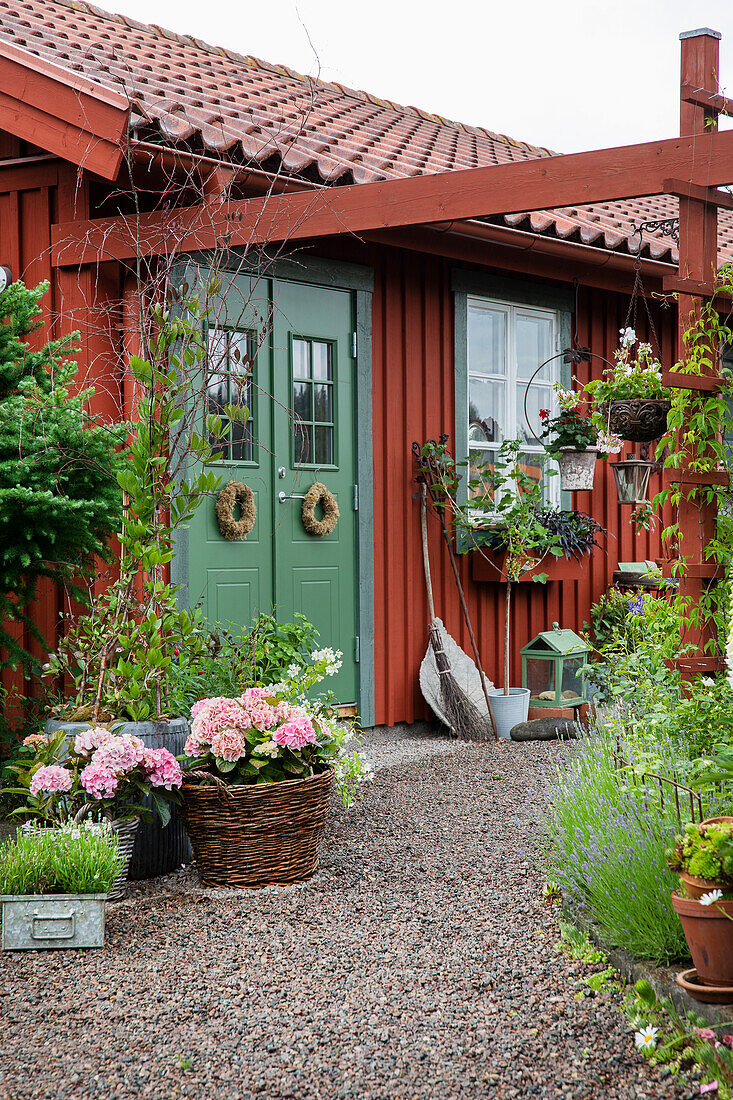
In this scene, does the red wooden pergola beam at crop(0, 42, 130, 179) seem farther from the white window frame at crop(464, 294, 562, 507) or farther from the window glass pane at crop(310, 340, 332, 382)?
the white window frame at crop(464, 294, 562, 507)

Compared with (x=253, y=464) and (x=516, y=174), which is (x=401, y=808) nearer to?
(x=253, y=464)

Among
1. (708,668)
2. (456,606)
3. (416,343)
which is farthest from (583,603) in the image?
(708,668)

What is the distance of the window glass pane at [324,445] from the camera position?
6.70m

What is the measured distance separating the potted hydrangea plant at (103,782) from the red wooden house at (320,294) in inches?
67.6

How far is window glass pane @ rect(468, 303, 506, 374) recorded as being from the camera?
7748mm

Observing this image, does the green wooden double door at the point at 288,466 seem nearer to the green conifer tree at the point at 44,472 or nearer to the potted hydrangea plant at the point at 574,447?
the green conifer tree at the point at 44,472

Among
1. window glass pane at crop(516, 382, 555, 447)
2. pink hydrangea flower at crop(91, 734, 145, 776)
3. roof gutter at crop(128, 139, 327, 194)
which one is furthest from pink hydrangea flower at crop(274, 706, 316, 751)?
window glass pane at crop(516, 382, 555, 447)

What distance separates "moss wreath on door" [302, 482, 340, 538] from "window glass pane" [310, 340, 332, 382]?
713 mm

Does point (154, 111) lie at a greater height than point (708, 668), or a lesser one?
greater

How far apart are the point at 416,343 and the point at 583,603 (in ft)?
8.67

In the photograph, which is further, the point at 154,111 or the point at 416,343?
the point at 416,343

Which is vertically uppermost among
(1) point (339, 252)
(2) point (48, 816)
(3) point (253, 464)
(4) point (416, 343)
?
(1) point (339, 252)

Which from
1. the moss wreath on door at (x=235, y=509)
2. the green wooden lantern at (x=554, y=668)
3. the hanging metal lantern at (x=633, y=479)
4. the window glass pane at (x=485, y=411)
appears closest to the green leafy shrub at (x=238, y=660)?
the moss wreath on door at (x=235, y=509)

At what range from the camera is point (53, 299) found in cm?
577
